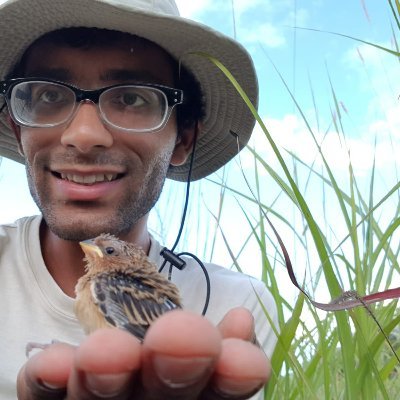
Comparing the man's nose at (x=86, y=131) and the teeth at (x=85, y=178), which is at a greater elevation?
the man's nose at (x=86, y=131)

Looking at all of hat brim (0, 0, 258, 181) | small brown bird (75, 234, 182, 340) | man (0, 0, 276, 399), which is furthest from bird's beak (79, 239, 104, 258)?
hat brim (0, 0, 258, 181)

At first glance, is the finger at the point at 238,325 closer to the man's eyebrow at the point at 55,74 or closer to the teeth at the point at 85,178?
the teeth at the point at 85,178

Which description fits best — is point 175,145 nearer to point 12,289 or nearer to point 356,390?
point 12,289

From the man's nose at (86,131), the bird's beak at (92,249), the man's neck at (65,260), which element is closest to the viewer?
the bird's beak at (92,249)

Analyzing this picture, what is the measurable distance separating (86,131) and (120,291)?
0.86 metres

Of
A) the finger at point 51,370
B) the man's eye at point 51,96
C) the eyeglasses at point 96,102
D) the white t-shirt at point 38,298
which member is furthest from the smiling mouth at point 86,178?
the finger at point 51,370

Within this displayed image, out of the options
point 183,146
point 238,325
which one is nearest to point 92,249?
point 238,325

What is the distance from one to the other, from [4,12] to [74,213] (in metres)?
0.82

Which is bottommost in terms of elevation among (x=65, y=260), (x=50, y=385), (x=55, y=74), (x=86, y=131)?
(x=50, y=385)

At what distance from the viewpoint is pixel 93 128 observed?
200 cm

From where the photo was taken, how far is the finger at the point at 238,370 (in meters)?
Result: 0.85

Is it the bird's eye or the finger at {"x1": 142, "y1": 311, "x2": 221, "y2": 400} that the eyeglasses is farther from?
the finger at {"x1": 142, "y1": 311, "x2": 221, "y2": 400}

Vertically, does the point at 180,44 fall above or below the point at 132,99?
above

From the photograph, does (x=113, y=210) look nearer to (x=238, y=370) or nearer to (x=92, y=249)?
(x=92, y=249)
